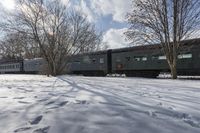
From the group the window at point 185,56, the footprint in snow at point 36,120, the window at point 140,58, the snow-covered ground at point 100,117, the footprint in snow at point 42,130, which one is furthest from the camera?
the window at point 140,58

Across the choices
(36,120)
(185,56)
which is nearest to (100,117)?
(36,120)

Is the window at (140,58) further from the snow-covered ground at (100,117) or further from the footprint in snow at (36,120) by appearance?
the footprint in snow at (36,120)

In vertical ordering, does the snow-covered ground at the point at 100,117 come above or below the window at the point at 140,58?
below

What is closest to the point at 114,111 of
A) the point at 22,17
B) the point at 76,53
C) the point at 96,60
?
the point at 22,17

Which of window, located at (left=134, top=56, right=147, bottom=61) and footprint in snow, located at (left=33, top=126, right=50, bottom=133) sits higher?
window, located at (left=134, top=56, right=147, bottom=61)

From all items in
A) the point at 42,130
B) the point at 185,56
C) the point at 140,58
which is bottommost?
the point at 42,130

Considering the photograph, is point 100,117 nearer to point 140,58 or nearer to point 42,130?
point 42,130

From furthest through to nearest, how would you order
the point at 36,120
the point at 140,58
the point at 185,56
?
1. the point at 140,58
2. the point at 185,56
3. the point at 36,120

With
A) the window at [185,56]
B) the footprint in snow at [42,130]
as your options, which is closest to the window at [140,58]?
the window at [185,56]

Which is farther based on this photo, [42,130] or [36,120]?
[36,120]

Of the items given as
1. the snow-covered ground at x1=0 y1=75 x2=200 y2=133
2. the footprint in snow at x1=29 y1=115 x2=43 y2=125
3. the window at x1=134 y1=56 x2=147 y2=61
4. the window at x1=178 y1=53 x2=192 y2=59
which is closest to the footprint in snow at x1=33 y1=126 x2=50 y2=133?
the snow-covered ground at x1=0 y1=75 x2=200 y2=133

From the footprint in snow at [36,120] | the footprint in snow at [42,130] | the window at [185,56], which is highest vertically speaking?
the window at [185,56]

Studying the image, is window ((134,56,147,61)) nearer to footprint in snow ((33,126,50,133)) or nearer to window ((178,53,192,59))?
window ((178,53,192,59))

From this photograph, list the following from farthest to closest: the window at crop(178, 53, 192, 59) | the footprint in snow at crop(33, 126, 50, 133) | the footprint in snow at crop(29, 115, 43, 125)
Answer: the window at crop(178, 53, 192, 59) < the footprint in snow at crop(29, 115, 43, 125) < the footprint in snow at crop(33, 126, 50, 133)
